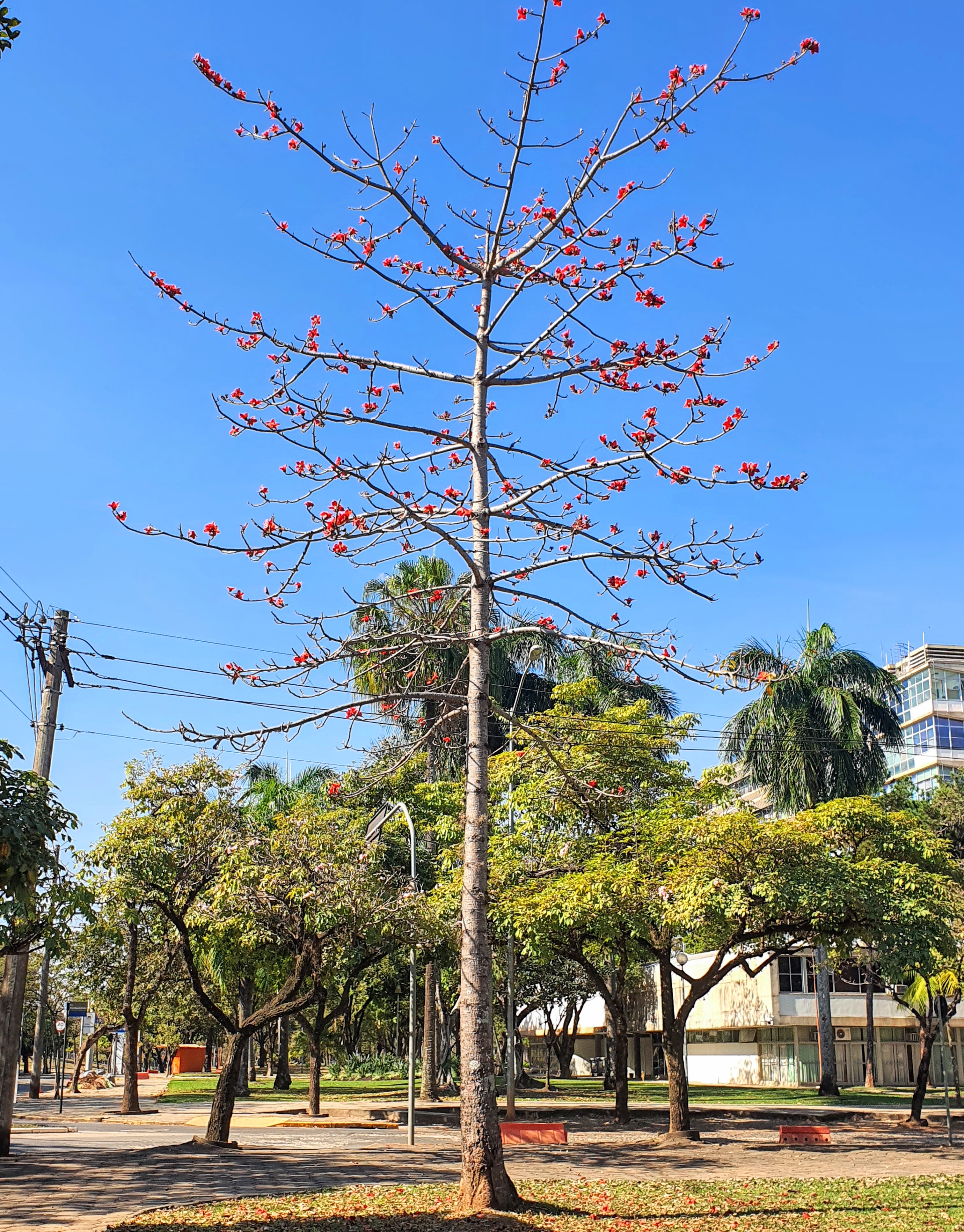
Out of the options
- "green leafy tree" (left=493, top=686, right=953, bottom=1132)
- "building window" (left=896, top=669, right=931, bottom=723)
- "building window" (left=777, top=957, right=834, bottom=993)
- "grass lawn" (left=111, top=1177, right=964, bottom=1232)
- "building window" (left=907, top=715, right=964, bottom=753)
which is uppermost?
"building window" (left=896, top=669, right=931, bottom=723)

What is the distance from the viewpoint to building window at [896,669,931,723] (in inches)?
2662

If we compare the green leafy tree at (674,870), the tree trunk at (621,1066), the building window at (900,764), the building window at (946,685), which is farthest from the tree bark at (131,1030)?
the building window at (900,764)

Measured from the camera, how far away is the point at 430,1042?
37.8m

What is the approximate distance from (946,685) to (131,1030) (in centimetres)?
5129

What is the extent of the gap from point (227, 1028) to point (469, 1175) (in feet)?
31.0

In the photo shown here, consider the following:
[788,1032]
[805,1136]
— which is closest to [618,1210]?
[805,1136]

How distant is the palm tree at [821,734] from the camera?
40875mm

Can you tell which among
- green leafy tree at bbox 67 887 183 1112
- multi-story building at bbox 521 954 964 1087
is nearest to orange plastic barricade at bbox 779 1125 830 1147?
green leafy tree at bbox 67 887 183 1112

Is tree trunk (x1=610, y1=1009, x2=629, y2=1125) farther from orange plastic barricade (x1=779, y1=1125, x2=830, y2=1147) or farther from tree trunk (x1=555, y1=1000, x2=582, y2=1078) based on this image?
tree trunk (x1=555, y1=1000, x2=582, y2=1078)

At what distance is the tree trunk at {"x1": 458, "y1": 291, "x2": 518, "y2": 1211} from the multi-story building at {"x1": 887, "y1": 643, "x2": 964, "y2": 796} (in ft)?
186

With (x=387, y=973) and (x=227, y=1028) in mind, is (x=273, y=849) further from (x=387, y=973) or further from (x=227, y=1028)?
(x=387, y=973)

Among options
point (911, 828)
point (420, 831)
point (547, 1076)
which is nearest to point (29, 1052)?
Answer: point (547, 1076)

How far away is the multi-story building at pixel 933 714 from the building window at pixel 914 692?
27 millimetres

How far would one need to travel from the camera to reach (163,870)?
22.7 m
